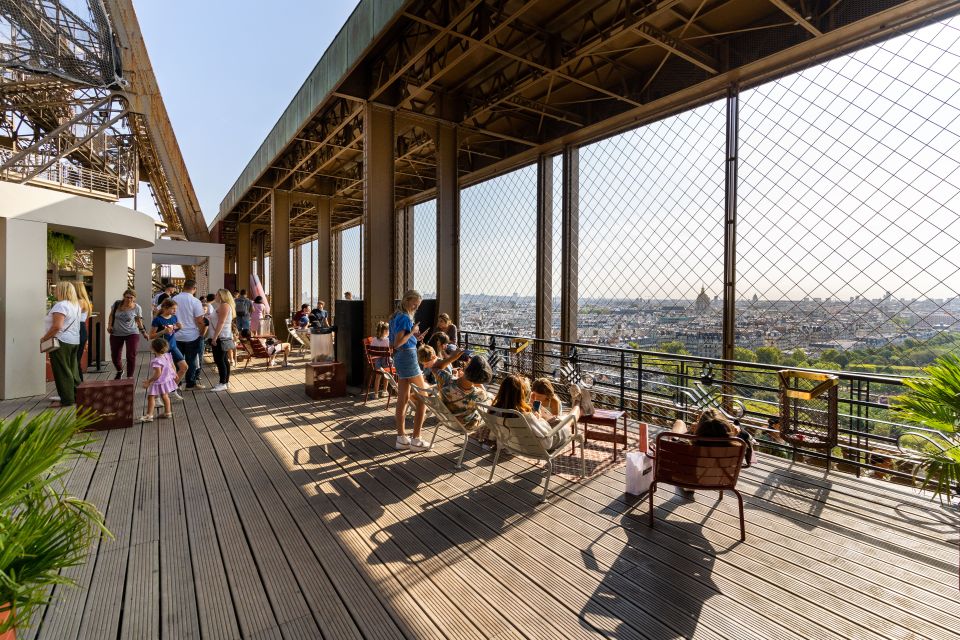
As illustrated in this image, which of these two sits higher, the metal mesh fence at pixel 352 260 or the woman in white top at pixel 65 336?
the metal mesh fence at pixel 352 260

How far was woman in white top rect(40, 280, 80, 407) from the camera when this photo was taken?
5.23 metres

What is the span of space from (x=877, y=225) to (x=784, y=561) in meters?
4.66

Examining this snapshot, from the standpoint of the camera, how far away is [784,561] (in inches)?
101

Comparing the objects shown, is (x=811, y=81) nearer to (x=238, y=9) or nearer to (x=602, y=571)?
(x=602, y=571)

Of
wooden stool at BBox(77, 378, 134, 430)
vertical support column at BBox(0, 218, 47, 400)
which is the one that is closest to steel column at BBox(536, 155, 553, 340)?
wooden stool at BBox(77, 378, 134, 430)

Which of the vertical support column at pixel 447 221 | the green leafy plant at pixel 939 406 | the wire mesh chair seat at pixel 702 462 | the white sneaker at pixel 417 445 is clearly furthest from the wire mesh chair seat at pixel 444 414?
the vertical support column at pixel 447 221

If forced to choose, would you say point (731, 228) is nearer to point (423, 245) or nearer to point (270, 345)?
point (423, 245)

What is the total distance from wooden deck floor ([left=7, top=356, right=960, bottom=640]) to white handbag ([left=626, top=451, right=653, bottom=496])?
0.17 metres

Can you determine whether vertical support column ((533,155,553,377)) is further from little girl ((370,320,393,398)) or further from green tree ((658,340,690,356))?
little girl ((370,320,393,398))

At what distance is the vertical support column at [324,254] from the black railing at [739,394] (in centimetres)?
765

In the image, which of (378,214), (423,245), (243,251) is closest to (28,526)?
(378,214)

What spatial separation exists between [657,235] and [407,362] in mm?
5046

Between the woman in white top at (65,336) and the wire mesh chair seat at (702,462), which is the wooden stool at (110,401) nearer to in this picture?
the woman in white top at (65,336)

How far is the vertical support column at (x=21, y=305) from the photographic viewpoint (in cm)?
612
